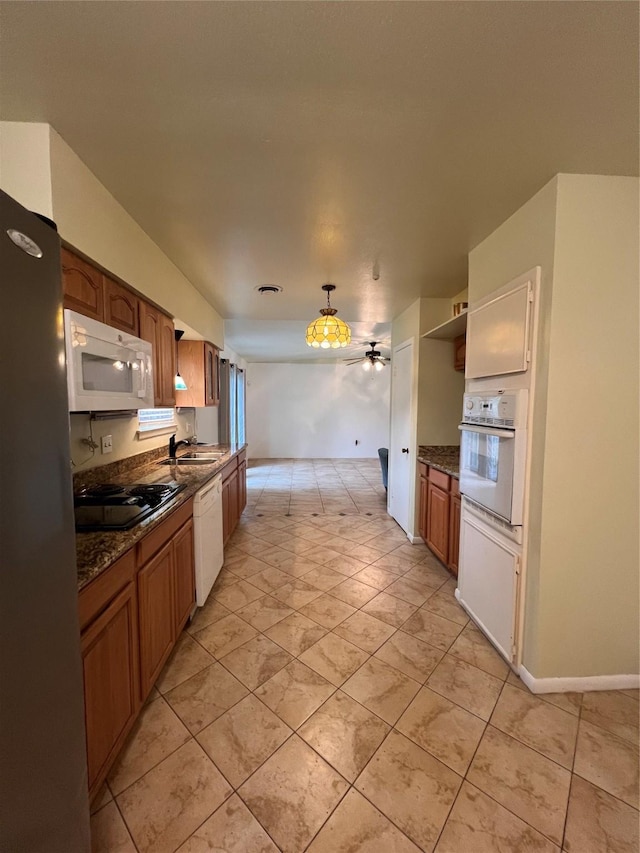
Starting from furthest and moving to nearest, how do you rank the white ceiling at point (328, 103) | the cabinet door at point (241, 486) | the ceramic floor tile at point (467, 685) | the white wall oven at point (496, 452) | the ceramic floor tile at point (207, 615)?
the cabinet door at point (241, 486)
the ceramic floor tile at point (207, 615)
the white wall oven at point (496, 452)
the ceramic floor tile at point (467, 685)
the white ceiling at point (328, 103)

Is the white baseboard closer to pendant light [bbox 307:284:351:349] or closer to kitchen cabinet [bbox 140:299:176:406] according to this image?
pendant light [bbox 307:284:351:349]

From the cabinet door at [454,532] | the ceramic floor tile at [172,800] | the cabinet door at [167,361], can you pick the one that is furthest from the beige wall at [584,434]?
the cabinet door at [167,361]

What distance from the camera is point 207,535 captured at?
235 cm

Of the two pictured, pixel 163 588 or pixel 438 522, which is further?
pixel 438 522

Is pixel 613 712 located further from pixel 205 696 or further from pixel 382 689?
pixel 205 696

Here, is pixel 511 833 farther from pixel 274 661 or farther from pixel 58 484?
pixel 58 484

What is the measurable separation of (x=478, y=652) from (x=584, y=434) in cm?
140

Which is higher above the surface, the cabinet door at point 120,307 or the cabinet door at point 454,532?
the cabinet door at point 120,307

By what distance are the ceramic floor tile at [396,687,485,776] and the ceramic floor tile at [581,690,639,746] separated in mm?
557

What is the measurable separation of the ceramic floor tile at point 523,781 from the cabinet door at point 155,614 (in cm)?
142

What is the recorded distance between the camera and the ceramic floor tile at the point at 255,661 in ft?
5.68

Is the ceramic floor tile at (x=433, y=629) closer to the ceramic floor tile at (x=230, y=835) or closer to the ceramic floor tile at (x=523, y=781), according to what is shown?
the ceramic floor tile at (x=523, y=781)

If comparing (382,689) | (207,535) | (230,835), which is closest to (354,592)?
(382,689)

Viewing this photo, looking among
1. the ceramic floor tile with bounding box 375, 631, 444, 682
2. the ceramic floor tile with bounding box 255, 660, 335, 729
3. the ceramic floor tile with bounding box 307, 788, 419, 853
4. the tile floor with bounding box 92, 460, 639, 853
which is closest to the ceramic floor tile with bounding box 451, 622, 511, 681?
the tile floor with bounding box 92, 460, 639, 853
